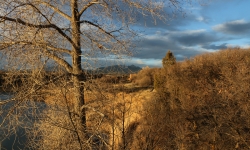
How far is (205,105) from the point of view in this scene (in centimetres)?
1603

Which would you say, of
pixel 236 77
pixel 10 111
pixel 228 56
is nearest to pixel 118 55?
pixel 10 111

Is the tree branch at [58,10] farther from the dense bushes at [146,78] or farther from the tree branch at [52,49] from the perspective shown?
the dense bushes at [146,78]

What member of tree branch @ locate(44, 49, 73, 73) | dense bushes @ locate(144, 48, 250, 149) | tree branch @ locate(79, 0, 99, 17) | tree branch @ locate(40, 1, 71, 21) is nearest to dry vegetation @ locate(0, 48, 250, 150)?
dense bushes @ locate(144, 48, 250, 149)

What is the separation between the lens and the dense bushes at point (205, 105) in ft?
44.5

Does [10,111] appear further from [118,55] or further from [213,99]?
[213,99]

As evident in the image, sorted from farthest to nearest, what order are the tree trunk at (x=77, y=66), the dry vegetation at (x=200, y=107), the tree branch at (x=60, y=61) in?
the dry vegetation at (x=200, y=107), the tree trunk at (x=77, y=66), the tree branch at (x=60, y=61)

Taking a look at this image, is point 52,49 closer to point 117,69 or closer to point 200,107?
point 117,69

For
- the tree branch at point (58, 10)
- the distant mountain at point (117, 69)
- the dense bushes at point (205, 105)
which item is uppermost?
the tree branch at point (58, 10)

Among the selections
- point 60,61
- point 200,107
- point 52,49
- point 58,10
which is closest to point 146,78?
point 200,107

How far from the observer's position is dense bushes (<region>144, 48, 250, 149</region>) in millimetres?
13570

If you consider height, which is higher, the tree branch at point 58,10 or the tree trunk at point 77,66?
the tree branch at point 58,10

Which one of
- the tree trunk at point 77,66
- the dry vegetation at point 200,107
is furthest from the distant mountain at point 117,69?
the dry vegetation at point 200,107

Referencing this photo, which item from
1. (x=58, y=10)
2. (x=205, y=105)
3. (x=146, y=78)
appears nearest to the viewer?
(x=58, y=10)

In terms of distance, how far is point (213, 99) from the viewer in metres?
15.7
